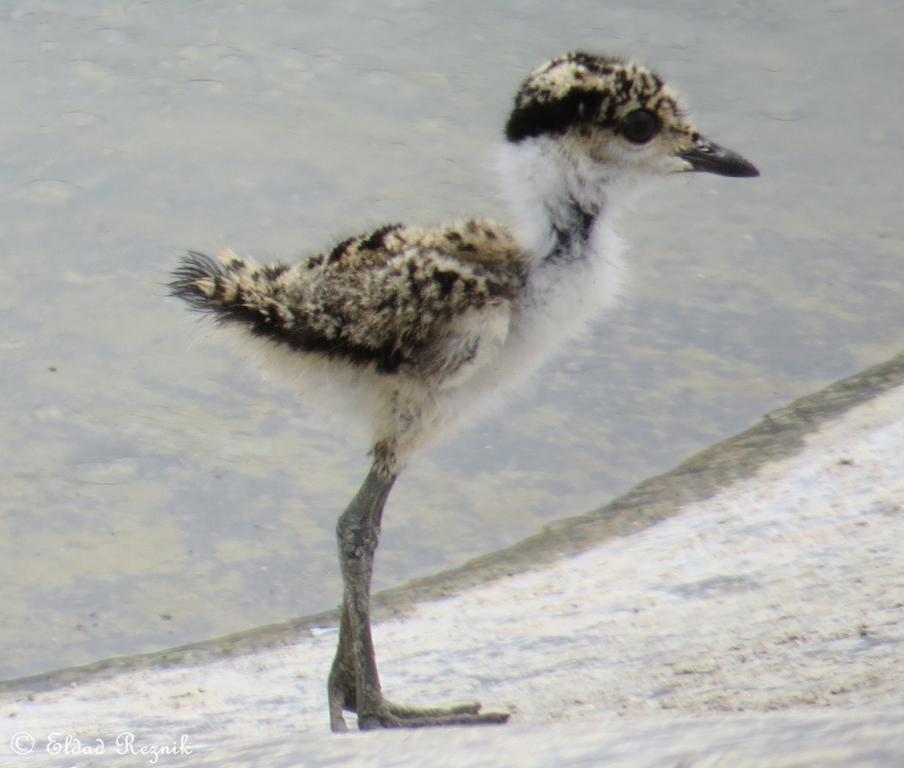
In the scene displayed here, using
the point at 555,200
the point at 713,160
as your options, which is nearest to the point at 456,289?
the point at 555,200

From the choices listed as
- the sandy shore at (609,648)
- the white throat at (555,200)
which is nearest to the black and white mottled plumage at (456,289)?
the white throat at (555,200)

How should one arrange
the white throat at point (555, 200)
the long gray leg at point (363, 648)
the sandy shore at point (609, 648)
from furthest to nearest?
the white throat at point (555, 200)
the long gray leg at point (363, 648)
the sandy shore at point (609, 648)

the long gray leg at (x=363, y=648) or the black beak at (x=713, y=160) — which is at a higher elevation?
the black beak at (x=713, y=160)

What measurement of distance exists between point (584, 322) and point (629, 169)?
281mm

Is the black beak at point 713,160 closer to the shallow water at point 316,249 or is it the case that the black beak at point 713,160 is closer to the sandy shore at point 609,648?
the shallow water at point 316,249

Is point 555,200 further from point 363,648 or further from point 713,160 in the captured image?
point 363,648

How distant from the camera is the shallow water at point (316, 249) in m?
3.60

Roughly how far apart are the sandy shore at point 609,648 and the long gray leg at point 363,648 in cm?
10

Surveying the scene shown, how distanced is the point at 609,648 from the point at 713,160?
2.95 feet

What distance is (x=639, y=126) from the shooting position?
2.93m

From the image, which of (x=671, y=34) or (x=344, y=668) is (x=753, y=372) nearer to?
(x=344, y=668)

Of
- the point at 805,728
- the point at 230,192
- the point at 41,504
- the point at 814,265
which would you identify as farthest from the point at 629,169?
the point at 230,192

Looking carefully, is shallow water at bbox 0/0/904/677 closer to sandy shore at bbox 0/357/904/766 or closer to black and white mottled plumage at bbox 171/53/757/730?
sandy shore at bbox 0/357/904/766

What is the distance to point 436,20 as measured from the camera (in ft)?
21.0
